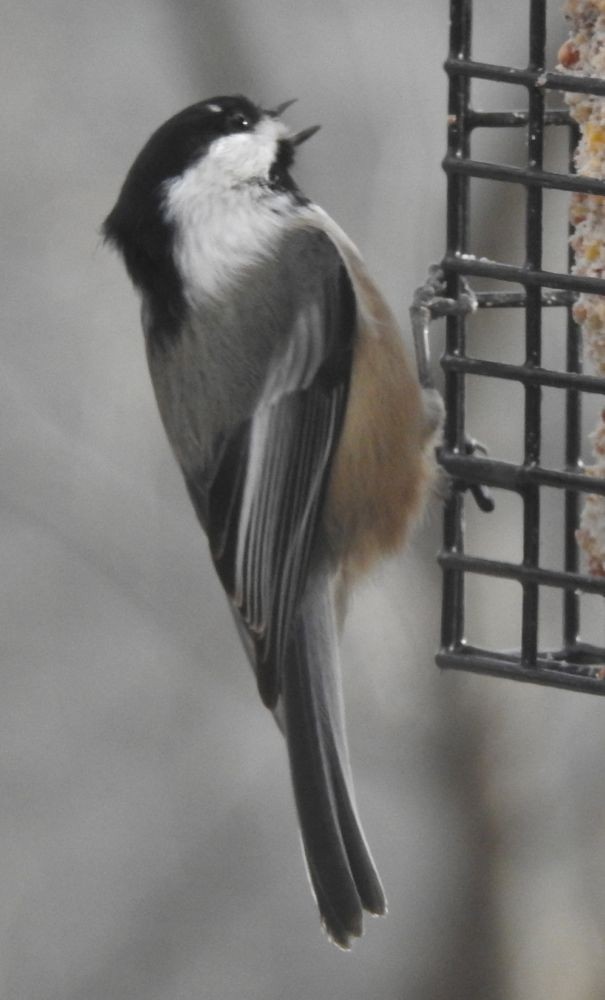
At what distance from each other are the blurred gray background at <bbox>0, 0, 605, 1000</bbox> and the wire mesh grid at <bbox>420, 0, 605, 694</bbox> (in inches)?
43.1

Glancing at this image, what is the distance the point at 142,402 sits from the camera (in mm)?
4523

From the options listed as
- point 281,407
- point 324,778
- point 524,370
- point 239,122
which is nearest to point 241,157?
point 239,122

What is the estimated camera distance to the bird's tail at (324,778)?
2410mm

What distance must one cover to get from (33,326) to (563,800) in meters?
1.87

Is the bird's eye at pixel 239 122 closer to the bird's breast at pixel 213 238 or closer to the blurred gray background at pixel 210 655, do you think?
the bird's breast at pixel 213 238

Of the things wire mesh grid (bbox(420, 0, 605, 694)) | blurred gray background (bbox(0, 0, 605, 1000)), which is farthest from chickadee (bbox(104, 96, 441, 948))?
blurred gray background (bbox(0, 0, 605, 1000))

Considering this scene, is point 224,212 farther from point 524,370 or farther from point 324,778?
point 324,778

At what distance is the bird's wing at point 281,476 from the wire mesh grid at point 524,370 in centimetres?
21

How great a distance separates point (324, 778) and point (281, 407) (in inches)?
21.1

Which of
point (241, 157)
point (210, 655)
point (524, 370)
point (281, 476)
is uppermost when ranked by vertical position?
point (241, 157)

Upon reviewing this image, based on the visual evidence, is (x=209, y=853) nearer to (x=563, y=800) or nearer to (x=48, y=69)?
(x=563, y=800)

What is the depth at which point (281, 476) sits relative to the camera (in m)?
2.47

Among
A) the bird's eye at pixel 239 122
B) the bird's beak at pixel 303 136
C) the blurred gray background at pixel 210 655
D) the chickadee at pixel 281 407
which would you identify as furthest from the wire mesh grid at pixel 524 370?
the blurred gray background at pixel 210 655

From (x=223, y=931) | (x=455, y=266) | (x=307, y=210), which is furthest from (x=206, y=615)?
(x=455, y=266)
